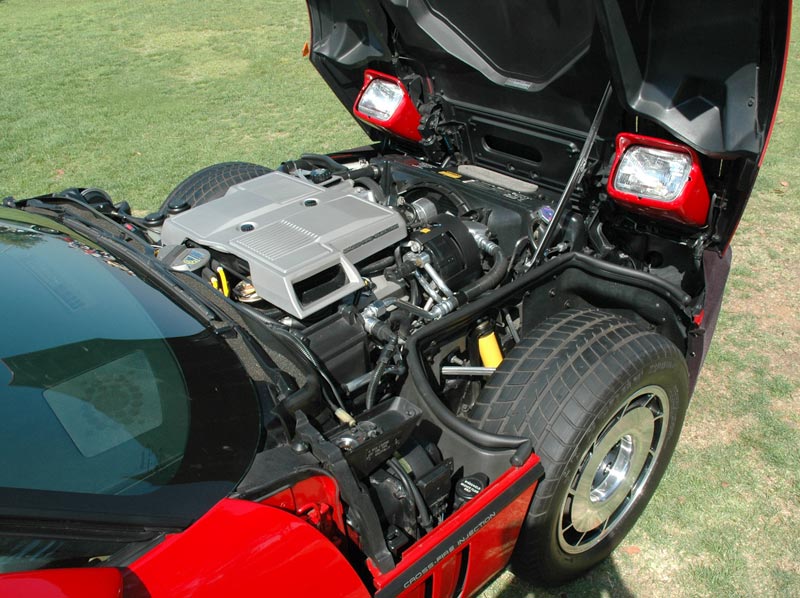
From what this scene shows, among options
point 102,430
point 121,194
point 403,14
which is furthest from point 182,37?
point 102,430

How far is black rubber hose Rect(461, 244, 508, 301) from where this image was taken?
2572 mm

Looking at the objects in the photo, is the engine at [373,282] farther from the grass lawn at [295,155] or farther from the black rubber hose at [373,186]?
the grass lawn at [295,155]

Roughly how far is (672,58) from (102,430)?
6.86ft

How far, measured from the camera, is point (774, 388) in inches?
126

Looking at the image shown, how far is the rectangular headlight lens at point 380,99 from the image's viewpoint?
11.1ft

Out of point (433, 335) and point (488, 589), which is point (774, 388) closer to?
point (488, 589)

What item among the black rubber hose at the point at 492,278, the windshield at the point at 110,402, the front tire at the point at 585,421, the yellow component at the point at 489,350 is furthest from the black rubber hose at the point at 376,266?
the windshield at the point at 110,402

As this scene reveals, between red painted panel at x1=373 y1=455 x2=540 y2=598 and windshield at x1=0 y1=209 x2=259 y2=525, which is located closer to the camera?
windshield at x1=0 y1=209 x2=259 y2=525

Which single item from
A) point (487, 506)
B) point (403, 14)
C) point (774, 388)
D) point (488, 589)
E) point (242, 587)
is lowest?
point (774, 388)

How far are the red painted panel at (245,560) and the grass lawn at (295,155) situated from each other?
47.0 inches

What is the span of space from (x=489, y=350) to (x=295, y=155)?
13.3 feet

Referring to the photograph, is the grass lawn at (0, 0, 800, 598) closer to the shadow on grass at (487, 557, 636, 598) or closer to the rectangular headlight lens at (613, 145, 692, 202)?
the shadow on grass at (487, 557, 636, 598)

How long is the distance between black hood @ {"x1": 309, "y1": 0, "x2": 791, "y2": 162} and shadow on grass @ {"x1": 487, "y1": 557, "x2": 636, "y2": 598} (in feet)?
5.14

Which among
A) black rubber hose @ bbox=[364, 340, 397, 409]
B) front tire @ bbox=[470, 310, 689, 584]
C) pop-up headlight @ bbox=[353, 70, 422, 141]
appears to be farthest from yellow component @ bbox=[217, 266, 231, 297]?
pop-up headlight @ bbox=[353, 70, 422, 141]
